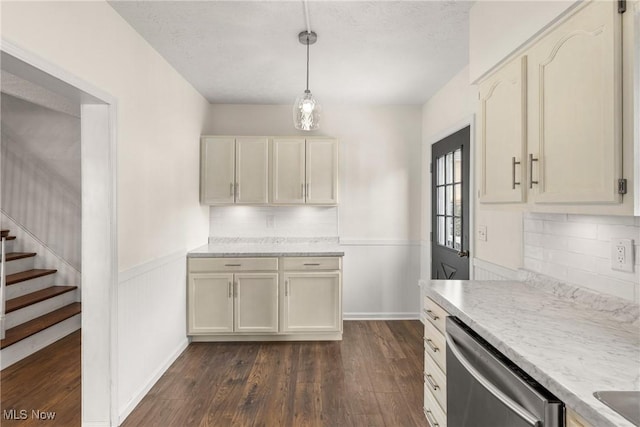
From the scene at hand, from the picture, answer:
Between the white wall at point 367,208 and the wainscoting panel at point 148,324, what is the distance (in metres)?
1.22

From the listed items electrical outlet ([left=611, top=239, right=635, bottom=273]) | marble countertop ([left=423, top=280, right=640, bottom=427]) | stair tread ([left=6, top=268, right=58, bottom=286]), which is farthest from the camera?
stair tread ([left=6, top=268, right=58, bottom=286])

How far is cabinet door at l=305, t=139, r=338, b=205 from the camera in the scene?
3973 mm

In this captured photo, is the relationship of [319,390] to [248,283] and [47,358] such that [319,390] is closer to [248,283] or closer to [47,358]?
[248,283]

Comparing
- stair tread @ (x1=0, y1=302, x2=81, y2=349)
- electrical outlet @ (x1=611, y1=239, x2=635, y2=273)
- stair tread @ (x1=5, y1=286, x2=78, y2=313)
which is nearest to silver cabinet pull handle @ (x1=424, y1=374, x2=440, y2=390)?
electrical outlet @ (x1=611, y1=239, x2=635, y2=273)

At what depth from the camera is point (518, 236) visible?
2.24 m

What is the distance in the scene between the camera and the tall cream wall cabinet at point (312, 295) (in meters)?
3.58

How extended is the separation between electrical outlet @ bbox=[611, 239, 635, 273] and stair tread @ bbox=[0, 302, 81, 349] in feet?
13.2

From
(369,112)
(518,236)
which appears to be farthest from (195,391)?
(369,112)

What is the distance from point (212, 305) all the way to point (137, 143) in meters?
1.75

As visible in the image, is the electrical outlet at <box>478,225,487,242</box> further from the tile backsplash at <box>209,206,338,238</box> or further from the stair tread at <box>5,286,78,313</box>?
the stair tread at <box>5,286,78,313</box>

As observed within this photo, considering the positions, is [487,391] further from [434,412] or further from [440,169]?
[440,169]

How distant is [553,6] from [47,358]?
4.24m

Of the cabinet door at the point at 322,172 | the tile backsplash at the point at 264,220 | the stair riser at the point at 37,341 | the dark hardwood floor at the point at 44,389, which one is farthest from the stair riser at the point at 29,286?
the cabinet door at the point at 322,172

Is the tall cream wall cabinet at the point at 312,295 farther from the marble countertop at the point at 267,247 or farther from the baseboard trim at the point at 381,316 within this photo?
the baseboard trim at the point at 381,316
